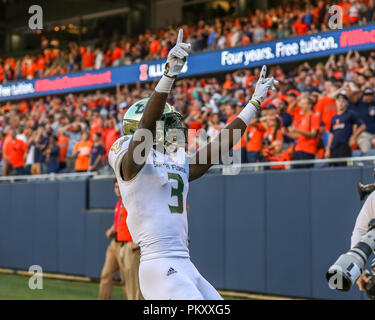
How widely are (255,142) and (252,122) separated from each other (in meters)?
0.41

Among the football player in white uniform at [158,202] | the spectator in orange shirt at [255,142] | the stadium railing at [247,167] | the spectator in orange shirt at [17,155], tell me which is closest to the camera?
the football player in white uniform at [158,202]

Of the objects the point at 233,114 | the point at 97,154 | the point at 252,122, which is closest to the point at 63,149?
the point at 97,154

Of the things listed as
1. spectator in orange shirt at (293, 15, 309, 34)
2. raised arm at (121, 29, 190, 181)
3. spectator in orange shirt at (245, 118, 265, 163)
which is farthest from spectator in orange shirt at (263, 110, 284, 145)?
raised arm at (121, 29, 190, 181)

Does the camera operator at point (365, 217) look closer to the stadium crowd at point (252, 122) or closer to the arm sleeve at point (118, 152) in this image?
the arm sleeve at point (118, 152)

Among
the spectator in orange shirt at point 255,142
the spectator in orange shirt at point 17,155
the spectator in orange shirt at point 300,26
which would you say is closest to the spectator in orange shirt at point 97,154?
the spectator in orange shirt at point 17,155

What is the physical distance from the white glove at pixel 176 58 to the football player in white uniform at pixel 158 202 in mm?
36

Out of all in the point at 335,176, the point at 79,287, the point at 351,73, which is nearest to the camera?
the point at 335,176

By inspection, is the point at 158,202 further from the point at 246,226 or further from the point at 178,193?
the point at 246,226

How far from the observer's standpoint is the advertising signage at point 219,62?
1433 centimetres
